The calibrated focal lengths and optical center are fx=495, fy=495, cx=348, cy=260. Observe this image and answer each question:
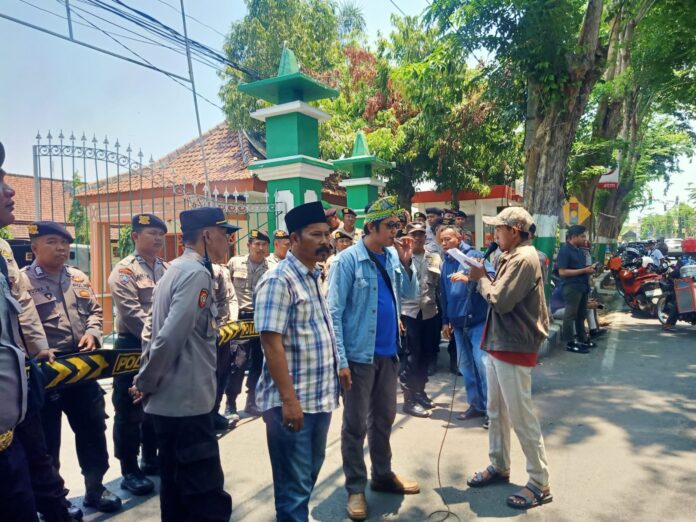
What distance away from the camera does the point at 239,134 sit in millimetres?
15516

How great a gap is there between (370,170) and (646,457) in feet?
19.9

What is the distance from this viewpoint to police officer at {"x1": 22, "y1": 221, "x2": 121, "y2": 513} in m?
3.16

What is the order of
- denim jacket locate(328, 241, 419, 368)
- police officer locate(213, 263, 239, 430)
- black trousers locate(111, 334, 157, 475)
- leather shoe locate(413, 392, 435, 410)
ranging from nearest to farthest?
1. denim jacket locate(328, 241, 419, 368)
2. black trousers locate(111, 334, 157, 475)
3. police officer locate(213, 263, 239, 430)
4. leather shoe locate(413, 392, 435, 410)

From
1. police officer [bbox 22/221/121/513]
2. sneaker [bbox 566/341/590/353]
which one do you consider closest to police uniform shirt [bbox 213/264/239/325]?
police officer [bbox 22/221/121/513]

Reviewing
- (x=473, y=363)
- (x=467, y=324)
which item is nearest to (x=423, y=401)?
(x=473, y=363)

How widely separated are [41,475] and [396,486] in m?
2.06

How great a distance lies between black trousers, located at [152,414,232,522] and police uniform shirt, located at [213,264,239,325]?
4.55 feet

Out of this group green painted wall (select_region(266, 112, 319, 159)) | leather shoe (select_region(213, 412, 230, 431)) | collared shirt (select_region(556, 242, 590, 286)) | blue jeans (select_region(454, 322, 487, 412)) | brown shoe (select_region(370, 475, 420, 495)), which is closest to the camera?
brown shoe (select_region(370, 475, 420, 495))

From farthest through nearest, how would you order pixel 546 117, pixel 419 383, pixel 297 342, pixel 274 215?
pixel 546 117
pixel 274 215
pixel 419 383
pixel 297 342

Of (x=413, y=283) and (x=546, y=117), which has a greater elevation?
(x=546, y=117)

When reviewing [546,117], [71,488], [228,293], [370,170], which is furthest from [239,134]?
[71,488]

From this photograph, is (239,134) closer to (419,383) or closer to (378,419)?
(419,383)

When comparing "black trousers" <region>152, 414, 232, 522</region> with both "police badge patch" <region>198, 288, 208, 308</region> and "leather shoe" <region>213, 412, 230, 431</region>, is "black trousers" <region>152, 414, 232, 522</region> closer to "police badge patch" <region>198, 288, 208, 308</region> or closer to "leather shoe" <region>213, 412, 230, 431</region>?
"police badge patch" <region>198, 288, 208, 308</region>

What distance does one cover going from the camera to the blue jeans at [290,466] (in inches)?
90.6
